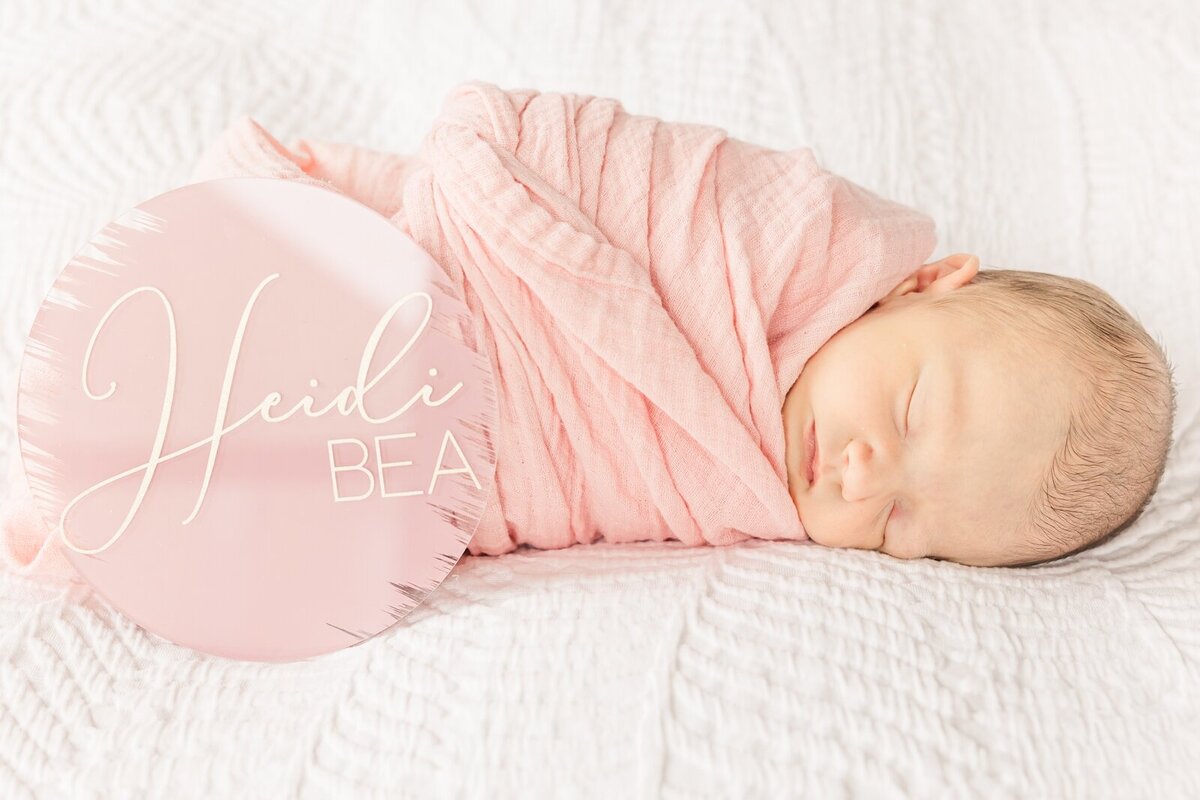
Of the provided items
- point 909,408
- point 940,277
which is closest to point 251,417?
point 909,408

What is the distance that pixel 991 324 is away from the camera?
0.87 m

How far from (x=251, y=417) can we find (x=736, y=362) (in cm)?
42

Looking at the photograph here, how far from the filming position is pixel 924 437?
2.80 feet

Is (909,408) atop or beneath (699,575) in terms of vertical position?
atop

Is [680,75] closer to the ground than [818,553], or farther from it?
farther from it

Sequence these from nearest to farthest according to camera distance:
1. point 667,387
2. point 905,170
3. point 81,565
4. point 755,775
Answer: point 755,775, point 81,565, point 667,387, point 905,170

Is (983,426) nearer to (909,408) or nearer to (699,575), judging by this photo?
(909,408)

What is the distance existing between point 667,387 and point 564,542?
20 centimetres

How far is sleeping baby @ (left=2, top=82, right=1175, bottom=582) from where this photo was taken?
2.74 feet

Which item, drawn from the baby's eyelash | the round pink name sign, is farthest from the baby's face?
the round pink name sign

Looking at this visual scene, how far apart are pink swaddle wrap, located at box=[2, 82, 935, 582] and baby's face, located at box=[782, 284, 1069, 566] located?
4 centimetres

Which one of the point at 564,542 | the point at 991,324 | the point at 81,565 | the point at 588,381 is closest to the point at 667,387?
the point at 588,381

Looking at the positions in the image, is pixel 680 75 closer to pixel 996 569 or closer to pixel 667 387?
pixel 667 387

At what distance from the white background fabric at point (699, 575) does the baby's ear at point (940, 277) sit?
222 millimetres
